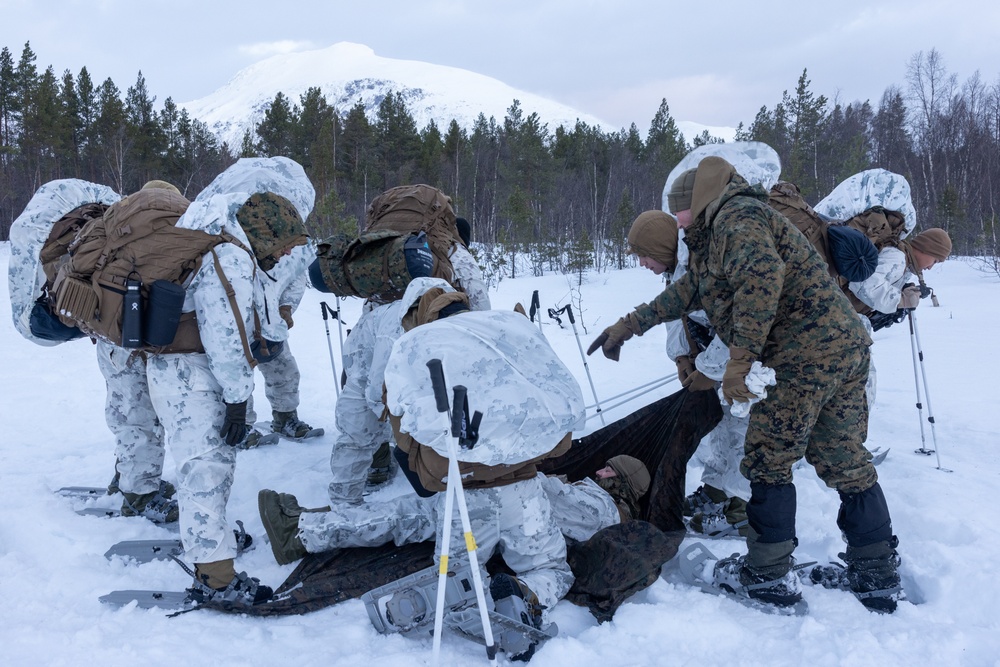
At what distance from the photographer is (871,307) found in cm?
352

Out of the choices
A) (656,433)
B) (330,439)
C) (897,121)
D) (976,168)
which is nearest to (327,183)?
(330,439)

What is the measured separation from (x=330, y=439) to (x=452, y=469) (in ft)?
9.96

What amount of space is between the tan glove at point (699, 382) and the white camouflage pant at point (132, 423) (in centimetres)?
303

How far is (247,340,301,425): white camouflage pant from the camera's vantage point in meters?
4.73

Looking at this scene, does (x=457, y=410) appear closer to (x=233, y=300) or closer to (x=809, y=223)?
(x=233, y=300)

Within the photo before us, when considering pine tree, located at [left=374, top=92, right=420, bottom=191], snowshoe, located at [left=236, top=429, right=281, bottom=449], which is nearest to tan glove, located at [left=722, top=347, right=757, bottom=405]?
snowshoe, located at [left=236, top=429, right=281, bottom=449]

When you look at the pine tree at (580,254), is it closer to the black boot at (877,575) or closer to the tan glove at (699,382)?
the tan glove at (699,382)

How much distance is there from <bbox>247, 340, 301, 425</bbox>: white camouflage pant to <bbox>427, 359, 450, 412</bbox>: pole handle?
3197 mm

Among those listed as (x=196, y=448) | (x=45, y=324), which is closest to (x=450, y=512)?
(x=196, y=448)

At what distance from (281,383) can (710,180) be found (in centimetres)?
355

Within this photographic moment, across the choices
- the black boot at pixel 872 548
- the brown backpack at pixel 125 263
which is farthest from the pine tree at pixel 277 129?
the black boot at pixel 872 548

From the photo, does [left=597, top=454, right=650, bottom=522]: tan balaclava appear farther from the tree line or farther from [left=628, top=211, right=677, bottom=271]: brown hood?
the tree line

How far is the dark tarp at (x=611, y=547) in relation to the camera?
250 centimetres

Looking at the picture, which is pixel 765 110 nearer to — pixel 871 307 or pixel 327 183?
pixel 327 183
